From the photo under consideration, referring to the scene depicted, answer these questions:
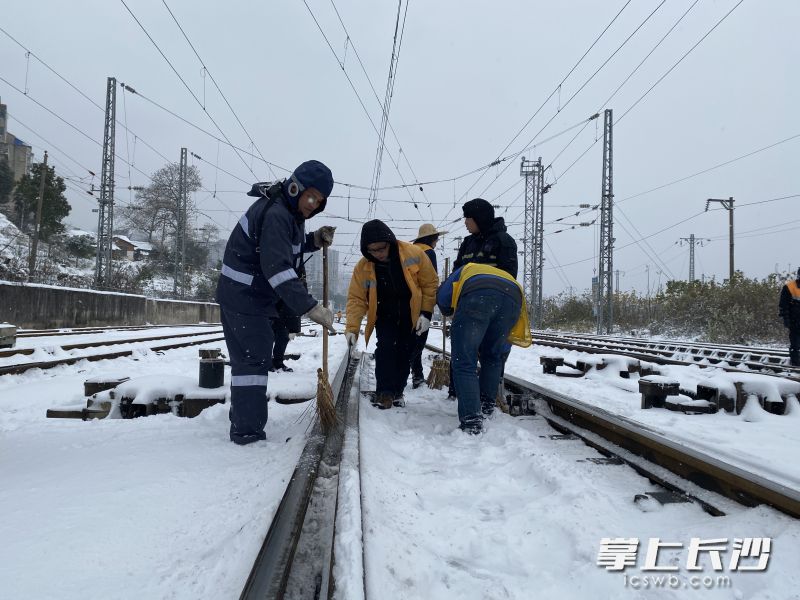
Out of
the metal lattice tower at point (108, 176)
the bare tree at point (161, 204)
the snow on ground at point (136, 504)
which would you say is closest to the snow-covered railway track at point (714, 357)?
the snow on ground at point (136, 504)

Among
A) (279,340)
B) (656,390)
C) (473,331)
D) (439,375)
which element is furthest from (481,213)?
(279,340)

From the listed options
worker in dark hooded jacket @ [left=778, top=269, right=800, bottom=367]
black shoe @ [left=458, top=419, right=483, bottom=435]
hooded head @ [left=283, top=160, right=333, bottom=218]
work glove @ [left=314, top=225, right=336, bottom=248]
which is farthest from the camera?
worker in dark hooded jacket @ [left=778, top=269, right=800, bottom=367]

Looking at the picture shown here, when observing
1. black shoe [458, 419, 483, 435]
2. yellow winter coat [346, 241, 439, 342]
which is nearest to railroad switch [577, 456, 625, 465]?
black shoe [458, 419, 483, 435]

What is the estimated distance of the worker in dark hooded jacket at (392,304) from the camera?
167 inches

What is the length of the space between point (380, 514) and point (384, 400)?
7.48 feet

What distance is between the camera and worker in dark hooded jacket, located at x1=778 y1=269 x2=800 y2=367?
8516mm

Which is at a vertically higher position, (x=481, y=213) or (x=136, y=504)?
(x=481, y=213)

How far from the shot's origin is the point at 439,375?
5.61m

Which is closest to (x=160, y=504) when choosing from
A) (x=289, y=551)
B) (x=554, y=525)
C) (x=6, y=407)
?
(x=289, y=551)

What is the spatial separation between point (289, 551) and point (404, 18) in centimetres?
973

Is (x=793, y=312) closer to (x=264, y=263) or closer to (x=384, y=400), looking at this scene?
(x=384, y=400)

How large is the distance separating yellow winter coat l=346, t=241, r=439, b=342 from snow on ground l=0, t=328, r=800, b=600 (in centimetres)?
114

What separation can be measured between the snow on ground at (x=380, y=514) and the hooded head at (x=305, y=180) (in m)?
1.57

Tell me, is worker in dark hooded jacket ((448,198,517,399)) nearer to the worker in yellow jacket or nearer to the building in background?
the worker in yellow jacket
